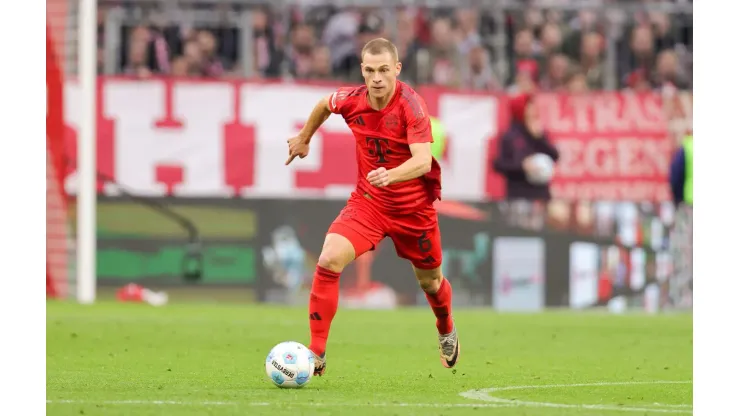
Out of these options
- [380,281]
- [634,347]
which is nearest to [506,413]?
[634,347]

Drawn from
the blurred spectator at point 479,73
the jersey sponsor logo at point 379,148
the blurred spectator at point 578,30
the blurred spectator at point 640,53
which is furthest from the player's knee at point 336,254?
the blurred spectator at point 640,53

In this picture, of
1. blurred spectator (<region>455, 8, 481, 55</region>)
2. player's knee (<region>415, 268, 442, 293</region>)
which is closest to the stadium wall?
blurred spectator (<region>455, 8, 481, 55</region>)

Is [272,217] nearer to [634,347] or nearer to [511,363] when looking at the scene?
[634,347]

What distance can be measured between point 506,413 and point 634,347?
603 cm

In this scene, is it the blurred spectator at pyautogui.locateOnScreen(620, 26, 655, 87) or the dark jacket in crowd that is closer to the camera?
the dark jacket in crowd

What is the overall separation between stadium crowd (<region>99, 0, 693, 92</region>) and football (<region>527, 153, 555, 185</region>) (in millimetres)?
1104

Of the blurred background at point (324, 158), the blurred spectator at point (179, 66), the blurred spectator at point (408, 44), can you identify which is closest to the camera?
the blurred background at point (324, 158)

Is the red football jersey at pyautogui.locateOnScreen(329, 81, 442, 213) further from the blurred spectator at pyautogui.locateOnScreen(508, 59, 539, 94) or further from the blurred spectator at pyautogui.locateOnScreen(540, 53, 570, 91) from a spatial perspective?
the blurred spectator at pyautogui.locateOnScreen(540, 53, 570, 91)

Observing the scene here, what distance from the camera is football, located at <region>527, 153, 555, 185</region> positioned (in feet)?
63.4

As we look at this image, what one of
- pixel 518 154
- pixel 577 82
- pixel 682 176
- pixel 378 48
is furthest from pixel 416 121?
pixel 577 82

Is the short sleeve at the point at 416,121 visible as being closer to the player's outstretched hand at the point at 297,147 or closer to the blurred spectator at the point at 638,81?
the player's outstretched hand at the point at 297,147

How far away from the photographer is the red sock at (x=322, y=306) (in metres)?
8.81

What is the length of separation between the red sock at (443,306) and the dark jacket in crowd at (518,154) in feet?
31.2

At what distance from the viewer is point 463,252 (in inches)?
752
